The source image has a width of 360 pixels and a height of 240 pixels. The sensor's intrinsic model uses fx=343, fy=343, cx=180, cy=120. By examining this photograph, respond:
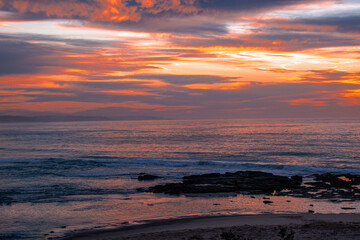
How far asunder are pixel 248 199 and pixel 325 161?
2896 centimetres

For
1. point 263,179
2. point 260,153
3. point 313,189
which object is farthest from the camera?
point 260,153

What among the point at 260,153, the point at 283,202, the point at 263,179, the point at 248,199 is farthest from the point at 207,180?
the point at 260,153

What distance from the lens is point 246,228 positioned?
18109 mm

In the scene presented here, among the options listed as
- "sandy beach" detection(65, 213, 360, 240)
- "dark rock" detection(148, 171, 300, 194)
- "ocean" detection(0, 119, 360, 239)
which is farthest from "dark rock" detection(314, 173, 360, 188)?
"sandy beach" detection(65, 213, 360, 240)

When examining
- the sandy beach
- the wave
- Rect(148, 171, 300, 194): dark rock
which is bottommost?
the wave

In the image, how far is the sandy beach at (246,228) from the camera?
16741 millimetres

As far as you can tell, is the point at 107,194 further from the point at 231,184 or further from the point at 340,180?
the point at 340,180

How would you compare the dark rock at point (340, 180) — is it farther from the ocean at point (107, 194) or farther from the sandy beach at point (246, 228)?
the sandy beach at point (246, 228)

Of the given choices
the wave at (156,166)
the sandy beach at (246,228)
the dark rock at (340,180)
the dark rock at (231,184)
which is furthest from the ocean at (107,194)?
the dark rock at (340,180)

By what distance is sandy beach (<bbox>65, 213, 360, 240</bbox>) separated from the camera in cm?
1674

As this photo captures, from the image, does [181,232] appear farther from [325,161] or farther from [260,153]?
[260,153]

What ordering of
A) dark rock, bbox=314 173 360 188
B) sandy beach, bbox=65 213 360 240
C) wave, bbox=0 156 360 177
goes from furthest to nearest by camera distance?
1. wave, bbox=0 156 360 177
2. dark rock, bbox=314 173 360 188
3. sandy beach, bbox=65 213 360 240

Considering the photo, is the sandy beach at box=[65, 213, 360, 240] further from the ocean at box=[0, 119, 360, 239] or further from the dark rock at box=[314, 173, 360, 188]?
the dark rock at box=[314, 173, 360, 188]

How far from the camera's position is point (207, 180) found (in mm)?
32750
